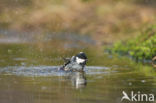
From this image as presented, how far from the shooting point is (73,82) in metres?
11.9

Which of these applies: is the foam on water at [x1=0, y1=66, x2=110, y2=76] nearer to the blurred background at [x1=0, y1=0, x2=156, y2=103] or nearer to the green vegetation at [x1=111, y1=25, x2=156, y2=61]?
the blurred background at [x1=0, y1=0, x2=156, y2=103]

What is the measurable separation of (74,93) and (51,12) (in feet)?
87.2

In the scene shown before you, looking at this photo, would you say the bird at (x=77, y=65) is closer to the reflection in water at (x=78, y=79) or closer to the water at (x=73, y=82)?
the water at (x=73, y=82)

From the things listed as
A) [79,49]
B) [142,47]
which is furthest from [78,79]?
[79,49]

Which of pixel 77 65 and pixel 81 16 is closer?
pixel 77 65

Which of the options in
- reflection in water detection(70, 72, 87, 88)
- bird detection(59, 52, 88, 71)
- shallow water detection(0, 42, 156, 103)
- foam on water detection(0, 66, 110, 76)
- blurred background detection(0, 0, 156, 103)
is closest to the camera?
shallow water detection(0, 42, 156, 103)

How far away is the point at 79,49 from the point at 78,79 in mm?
10826

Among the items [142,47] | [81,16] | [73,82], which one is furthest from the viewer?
[81,16]

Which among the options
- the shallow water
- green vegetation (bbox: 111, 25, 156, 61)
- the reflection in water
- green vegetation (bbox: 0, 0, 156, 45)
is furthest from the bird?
green vegetation (bbox: 0, 0, 156, 45)

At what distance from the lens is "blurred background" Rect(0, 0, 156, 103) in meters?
10.6

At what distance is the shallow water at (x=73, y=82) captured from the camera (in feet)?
31.6

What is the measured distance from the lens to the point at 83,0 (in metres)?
37.1

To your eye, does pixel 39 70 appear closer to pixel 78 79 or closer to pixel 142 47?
pixel 78 79

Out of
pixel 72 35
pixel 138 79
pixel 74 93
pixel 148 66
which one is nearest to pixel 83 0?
pixel 72 35
